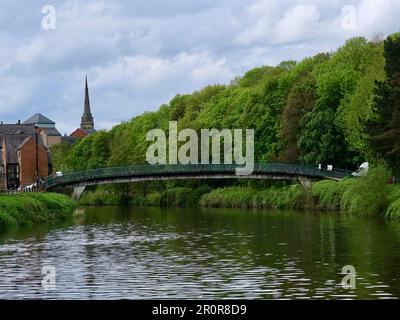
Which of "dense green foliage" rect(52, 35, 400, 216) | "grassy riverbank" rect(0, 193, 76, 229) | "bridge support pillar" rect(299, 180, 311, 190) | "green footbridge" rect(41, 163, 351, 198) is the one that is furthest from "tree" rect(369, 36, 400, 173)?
"grassy riverbank" rect(0, 193, 76, 229)

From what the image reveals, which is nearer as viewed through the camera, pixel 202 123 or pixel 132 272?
pixel 132 272

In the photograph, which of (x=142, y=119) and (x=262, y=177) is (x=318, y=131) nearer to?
(x=262, y=177)

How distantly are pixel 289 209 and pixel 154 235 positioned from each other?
34.9 m

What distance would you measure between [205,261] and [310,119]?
58.6 metres

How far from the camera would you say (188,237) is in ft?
180

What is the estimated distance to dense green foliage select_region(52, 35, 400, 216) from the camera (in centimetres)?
6988

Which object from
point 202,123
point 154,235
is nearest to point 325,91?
point 202,123

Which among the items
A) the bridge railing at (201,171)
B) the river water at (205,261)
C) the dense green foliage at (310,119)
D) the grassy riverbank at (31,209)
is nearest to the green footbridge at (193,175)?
the bridge railing at (201,171)

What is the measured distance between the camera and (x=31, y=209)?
6681 cm

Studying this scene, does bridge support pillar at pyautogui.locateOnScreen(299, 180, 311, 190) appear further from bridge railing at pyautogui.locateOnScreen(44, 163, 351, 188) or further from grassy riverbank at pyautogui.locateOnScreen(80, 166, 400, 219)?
bridge railing at pyautogui.locateOnScreen(44, 163, 351, 188)

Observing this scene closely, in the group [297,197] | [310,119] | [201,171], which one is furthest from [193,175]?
[310,119]

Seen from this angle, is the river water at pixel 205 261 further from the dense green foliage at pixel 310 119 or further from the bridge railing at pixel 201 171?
the bridge railing at pixel 201 171

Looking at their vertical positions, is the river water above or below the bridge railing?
below

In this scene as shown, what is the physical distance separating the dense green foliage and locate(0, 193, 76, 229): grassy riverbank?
74.9ft
